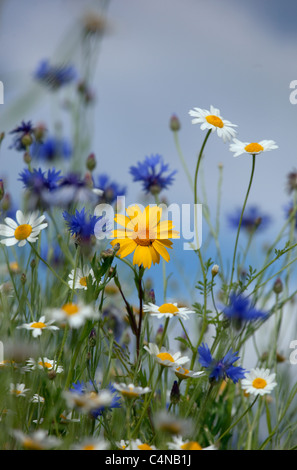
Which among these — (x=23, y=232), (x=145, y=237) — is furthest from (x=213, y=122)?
(x=23, y=232)

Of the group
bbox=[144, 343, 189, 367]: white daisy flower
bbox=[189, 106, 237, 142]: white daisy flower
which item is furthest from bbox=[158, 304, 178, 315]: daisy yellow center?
bbox=[189, 106, 237, 142]: white daisy flower

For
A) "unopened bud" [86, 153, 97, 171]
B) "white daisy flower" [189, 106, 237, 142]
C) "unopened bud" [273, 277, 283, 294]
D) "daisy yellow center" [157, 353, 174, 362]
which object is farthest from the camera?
"unopened bud" [86, 153, 97, 171]

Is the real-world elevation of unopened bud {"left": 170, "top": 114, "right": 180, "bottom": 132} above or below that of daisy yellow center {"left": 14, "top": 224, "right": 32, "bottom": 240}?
above

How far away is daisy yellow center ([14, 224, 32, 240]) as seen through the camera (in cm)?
87

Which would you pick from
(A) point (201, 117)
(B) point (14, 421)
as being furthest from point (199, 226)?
(B) point (14, 421)

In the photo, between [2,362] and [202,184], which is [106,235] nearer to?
[2,362]

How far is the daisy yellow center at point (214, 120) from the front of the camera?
91cm

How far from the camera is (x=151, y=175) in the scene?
120 cm

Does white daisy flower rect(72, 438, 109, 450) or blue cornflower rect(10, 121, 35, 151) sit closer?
white daisy flower rect(72, 438, 109, 450)

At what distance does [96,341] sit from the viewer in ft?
2.98

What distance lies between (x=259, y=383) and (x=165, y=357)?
0.16m

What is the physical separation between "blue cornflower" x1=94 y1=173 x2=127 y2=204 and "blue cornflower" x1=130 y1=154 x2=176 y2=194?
1.8 inches

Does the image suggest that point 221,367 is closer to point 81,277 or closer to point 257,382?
point 257,382

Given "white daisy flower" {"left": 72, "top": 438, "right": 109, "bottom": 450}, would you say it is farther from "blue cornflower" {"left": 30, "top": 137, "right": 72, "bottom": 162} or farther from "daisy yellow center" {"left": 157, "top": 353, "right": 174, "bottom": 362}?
"blue cornflower" {"left": 30, "top": 137, "right": 72, "bottom": 162}
